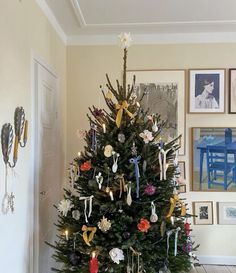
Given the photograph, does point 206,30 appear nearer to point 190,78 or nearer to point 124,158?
point 190,78

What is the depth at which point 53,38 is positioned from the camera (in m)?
3.09

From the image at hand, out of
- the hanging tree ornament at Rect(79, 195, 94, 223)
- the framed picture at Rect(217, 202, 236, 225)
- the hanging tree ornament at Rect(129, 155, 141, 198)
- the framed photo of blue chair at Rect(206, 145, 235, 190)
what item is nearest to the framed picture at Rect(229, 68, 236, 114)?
the framed photo of blue chair at Rect(206, 145, 235, 190)

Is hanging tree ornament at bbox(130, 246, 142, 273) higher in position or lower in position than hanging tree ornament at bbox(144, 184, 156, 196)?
lower

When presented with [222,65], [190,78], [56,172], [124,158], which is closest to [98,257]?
[124,158]

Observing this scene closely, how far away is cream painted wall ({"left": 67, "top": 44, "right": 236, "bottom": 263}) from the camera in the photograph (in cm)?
354

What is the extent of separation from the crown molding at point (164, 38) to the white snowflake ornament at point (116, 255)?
2366mm

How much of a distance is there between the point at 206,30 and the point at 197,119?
982 mm

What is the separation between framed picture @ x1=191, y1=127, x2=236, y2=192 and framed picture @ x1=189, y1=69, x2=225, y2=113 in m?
0.24

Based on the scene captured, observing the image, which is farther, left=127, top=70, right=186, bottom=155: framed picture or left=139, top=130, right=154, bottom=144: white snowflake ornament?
left=127, top=70, right=186, bottom=155: framed picture

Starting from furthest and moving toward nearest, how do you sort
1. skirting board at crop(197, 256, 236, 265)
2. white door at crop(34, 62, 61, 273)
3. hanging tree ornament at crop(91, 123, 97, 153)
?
skirting board at crop(197, 256, 236, 265) < white door at crop(34, 62, 61, 273) < hanging tree ornament at crop(91, 123, 97, 153)

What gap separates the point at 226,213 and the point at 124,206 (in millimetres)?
1764

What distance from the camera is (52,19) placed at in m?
2.99

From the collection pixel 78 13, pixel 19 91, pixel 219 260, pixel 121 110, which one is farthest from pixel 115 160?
pixel 219 260

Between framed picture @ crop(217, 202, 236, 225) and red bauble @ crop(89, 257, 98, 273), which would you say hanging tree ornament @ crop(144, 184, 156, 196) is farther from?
framed picture @ crop(217, 202, 236, 225)
